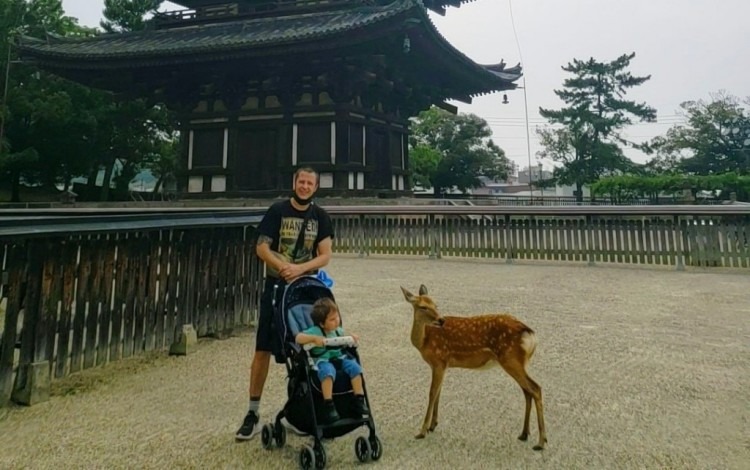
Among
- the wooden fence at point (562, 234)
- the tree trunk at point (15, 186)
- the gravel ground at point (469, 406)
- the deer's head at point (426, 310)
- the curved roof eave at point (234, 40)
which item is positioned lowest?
the gravel ground at point (469, 406)

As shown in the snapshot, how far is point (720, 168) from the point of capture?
128 feet

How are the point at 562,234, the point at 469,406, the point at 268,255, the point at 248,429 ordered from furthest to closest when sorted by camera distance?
1. the point at 562,234
2. the point at 469,406
3. the point at 268,255
4. the point at 248,429

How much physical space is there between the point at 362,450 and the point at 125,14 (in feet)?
109

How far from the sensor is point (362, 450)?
2170 mm

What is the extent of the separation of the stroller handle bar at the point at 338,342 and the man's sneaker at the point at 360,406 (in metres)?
0.26

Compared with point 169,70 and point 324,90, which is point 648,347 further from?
point 169,70

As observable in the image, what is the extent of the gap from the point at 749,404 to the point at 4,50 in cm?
3057

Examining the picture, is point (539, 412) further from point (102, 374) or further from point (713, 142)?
point (713, 142)

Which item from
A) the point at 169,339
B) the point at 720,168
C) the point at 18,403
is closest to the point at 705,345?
the point at 169,339

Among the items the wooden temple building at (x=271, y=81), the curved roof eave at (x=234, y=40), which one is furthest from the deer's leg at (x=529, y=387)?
the wooden temple building at (x=271, y=81)

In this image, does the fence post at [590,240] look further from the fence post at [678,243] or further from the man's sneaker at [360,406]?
the man's sneaker at [360,406]

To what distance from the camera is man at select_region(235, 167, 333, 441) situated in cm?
253

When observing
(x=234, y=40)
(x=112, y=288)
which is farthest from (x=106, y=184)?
(x=112, y=288)

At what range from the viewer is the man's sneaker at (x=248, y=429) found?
2.41m
